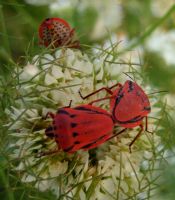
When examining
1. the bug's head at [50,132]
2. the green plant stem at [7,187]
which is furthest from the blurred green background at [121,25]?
the bug's head at [50,132]

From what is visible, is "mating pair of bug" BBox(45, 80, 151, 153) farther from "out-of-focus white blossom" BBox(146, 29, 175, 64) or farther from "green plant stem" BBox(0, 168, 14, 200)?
"out-of-focus white blossom" BBox(146, 29, 175, 64)

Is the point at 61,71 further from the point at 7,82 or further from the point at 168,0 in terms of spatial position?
the point at 168,0

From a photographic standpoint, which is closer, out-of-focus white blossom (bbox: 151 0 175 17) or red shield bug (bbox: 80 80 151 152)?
red shield bug (bbox: 80 80 151 152)

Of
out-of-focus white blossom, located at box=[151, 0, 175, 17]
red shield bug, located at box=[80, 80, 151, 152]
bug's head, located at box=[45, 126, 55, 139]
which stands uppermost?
out-of-focus white blossom, located at box=[151, 0, 175, 17]

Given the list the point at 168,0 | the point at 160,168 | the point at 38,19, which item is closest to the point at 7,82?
the point at 160,168

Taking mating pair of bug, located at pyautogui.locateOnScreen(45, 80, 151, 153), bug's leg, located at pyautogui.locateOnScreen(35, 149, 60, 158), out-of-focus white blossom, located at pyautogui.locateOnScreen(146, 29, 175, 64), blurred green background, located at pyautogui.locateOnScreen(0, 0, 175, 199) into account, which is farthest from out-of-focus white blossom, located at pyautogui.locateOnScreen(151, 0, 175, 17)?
bug's leg, located at pyautogui.locateOnScreen(35, 149, 60, 158)

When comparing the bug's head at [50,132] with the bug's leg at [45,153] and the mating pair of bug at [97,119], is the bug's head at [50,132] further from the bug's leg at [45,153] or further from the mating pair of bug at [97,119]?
the bug's leg at [45,153]
